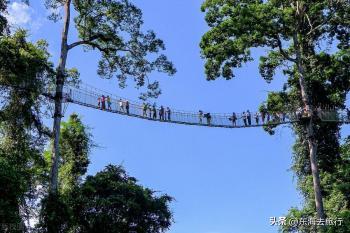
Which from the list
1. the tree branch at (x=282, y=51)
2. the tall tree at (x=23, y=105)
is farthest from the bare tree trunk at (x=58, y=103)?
the tree branch at (x=282, y=51)

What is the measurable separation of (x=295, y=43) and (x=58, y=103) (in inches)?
369

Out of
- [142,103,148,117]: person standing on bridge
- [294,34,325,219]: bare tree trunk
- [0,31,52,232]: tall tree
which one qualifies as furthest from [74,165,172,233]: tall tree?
[294,34,325,219]: bare tree trunk

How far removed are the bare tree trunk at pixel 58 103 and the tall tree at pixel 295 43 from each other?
552cm

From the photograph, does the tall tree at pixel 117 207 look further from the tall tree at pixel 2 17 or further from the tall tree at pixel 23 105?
the tall tree at pixel 2 17

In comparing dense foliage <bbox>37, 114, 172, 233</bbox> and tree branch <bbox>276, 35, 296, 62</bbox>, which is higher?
tree branch <bbox>276, 35, 296, 62</bbox>

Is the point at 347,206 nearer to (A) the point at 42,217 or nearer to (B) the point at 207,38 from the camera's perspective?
(B) the point at 207,38

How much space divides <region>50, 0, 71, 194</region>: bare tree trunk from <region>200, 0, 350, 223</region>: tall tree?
5.52 m

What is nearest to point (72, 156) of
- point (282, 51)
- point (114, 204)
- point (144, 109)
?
point (114, 204)

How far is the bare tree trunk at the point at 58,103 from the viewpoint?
18375 millimetres

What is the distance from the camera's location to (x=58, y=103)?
63.8 feet

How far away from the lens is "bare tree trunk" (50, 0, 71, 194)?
60.3 feet

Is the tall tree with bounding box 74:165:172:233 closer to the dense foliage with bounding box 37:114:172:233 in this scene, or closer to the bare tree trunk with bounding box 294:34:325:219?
the dense foliage with bounding box 37:114:172:233

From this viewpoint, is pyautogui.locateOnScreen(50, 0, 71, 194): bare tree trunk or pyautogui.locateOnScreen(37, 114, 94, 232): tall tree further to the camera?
pyautogui.locateOnScreen(37, 114, 94, 232): tall tree

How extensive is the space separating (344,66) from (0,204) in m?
16.1
